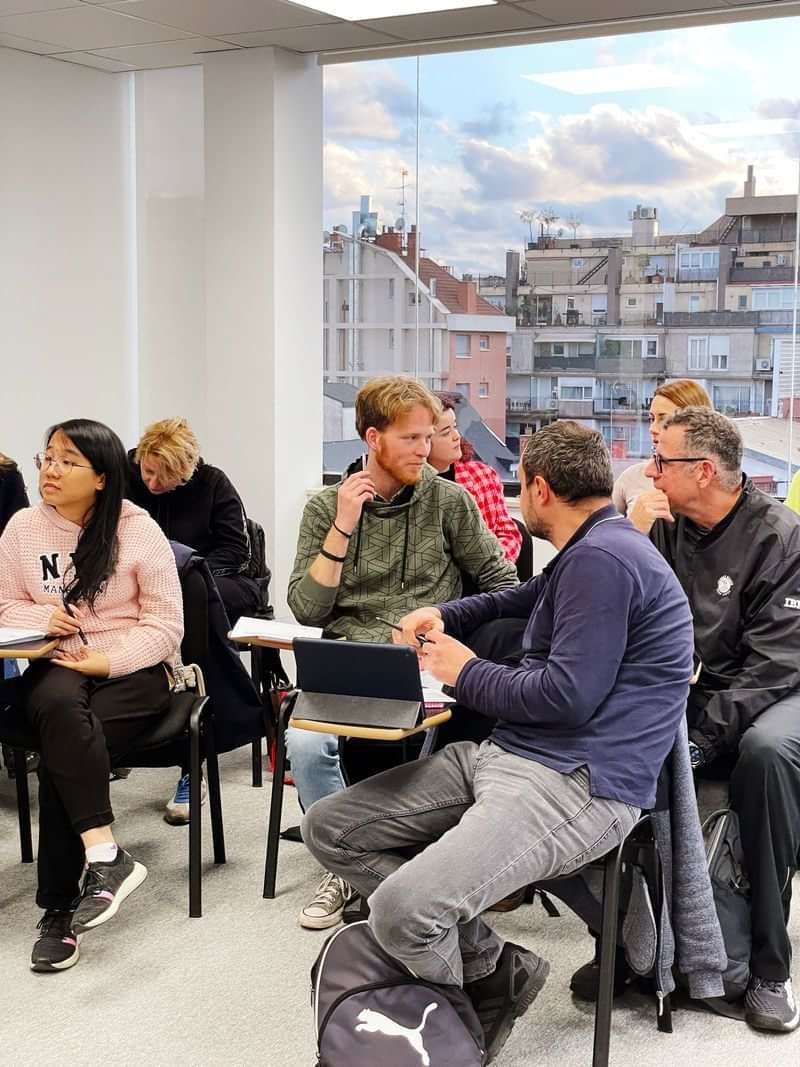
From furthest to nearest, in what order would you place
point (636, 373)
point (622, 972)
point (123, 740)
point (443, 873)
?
point (636, 373)
point (123, 740)
point (622, 972)
point (443, 873)

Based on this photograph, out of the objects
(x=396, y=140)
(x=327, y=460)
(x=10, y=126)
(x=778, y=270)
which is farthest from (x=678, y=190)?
(x=10, y=126)

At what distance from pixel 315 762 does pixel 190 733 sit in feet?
1.06

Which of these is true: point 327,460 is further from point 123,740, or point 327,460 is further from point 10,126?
point 123,740

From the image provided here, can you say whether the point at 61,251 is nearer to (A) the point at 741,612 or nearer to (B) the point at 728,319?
(B) the point at 728,319

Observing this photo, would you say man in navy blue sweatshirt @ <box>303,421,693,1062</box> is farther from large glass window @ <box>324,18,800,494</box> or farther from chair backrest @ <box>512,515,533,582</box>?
large glass window @ <box>324,18,800,494</box>

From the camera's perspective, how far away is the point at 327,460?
5.85m

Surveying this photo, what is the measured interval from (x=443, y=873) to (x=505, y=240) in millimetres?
3705

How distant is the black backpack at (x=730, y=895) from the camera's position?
270 centimetres

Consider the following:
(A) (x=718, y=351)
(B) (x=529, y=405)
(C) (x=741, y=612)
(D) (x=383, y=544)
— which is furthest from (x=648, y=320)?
(C) (x=741, y=612)

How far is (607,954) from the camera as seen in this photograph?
239cm

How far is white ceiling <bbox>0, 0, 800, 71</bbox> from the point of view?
14.9 ft

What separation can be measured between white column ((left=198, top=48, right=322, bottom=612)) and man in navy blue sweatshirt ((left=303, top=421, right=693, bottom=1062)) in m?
3.00

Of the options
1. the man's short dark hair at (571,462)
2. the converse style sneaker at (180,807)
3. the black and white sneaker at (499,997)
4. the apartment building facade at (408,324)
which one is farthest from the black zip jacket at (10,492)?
the black and white sneaker at (499,997)

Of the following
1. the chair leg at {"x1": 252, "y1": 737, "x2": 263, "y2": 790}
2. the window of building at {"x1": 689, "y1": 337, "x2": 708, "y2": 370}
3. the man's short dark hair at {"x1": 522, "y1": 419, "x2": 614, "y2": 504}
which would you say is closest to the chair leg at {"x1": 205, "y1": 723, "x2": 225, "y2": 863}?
the chair leg at {"x1": 252, "y1": 737, "x2": 263, "y2": 790}
